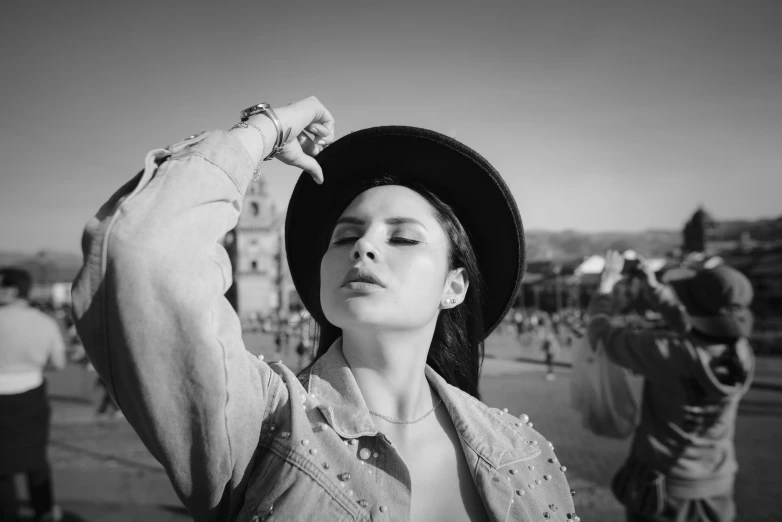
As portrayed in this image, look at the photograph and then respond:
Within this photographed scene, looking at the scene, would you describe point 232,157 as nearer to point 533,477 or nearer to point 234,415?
point 234,415

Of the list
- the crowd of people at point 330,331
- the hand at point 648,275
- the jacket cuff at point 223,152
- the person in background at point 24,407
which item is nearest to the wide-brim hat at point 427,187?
the crowd of people at point 330,331

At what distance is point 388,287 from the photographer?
4.92 feet

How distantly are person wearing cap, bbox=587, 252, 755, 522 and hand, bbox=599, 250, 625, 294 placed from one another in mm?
471

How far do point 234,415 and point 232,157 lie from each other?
1.97 ft

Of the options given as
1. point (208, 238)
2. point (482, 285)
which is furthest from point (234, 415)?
point (482, 285)

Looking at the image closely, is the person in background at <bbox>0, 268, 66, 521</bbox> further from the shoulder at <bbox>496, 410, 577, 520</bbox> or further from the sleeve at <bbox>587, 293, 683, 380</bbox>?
the sleeve at <bbox>587, 293, 683, 380</bbox>

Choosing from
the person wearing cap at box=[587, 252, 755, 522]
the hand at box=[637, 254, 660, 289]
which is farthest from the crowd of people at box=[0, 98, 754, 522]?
the hand at box=[637, 254, 660, 289]

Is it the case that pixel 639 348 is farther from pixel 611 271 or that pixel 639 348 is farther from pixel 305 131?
pixel 305 131

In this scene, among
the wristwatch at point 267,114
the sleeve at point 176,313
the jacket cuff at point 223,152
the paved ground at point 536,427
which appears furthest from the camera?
the paved ground at point 536,427

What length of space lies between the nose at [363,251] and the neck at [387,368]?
0.25 m

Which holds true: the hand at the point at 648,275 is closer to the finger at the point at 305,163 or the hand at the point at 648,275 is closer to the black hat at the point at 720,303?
the black hat at the point at 720,303

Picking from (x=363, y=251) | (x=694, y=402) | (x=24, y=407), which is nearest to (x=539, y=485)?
(x=363, y=251)

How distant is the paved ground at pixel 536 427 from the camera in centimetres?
507

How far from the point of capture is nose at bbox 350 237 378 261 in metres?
1.51
